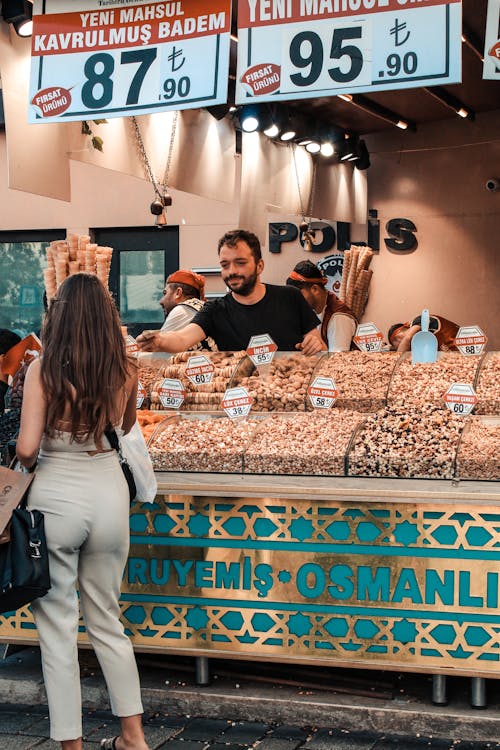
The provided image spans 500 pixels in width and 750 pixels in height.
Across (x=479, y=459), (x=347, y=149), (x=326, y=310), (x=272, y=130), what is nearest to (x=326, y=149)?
(x=347, y=149)

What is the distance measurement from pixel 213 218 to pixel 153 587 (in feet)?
21.2

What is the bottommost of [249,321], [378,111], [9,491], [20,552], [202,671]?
[202,671]

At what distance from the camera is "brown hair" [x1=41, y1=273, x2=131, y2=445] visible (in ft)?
10.7

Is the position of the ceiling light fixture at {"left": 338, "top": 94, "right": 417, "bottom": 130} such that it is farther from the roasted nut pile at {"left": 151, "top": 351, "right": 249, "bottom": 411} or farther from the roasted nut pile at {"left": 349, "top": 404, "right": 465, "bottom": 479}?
the roasted nut pile at {"left": 349, "top": 404, "right": 465, "bottom": 479}

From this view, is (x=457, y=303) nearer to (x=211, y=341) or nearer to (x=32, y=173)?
(x=211, y=341)

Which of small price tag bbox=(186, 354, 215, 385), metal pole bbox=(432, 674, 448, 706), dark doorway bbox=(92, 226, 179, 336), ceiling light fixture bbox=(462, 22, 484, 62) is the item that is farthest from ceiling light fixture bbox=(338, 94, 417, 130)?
metal pole bbox=(432, 674, 448, 706)

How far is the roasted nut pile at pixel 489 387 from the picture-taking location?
4340mm

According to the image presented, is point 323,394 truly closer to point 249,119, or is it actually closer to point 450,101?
point 249,119

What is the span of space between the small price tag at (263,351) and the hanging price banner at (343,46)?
114cm

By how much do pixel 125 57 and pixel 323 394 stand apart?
1.82 m

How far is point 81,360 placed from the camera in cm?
326

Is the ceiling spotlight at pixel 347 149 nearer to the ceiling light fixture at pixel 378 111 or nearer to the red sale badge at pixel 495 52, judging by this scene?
the ceiling light fixture at pixel 378 111

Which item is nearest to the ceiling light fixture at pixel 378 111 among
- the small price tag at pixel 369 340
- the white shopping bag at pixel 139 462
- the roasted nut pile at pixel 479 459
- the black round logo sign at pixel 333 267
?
the black round logo sign at pixel 333 267

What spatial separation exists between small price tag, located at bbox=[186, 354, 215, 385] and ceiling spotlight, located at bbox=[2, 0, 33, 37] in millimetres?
1919
